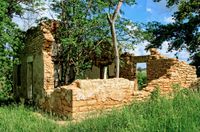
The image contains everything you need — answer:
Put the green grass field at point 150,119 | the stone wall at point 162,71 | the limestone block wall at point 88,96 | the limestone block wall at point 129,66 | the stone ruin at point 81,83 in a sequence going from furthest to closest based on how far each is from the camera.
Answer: the limestone block wall at point 129,66
the stone wall at point 162,71
the stone ruin at point 81,83
the limestone block wall at point 88,96
the green grass field at point 150,119

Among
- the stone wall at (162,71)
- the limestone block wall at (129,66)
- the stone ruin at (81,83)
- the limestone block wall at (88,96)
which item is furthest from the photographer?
the limestone block wall at (129,66)

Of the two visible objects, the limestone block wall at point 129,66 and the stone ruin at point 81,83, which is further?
the limestone block wall at point 129,66

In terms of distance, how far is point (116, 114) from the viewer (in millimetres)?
8266

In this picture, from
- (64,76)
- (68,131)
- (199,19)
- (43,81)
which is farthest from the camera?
(199,19)

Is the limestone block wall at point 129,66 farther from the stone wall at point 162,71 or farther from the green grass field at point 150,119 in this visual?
the green grass field at point 150,119

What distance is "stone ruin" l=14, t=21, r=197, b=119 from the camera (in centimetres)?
1305

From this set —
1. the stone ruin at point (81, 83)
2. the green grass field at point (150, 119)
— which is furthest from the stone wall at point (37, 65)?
the green grass field at point (150, 119)

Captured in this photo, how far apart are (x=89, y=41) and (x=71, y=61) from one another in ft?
5.37

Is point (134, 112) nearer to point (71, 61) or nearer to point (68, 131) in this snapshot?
point (68, 131)

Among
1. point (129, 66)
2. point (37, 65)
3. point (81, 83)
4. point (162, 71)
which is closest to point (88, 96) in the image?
point (81, 83)

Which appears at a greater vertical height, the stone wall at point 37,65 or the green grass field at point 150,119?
the stone wall at point 37,65

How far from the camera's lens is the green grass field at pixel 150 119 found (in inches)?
260

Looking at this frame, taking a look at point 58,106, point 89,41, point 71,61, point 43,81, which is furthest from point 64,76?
point 58,106

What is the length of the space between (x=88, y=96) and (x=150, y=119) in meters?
6.02
